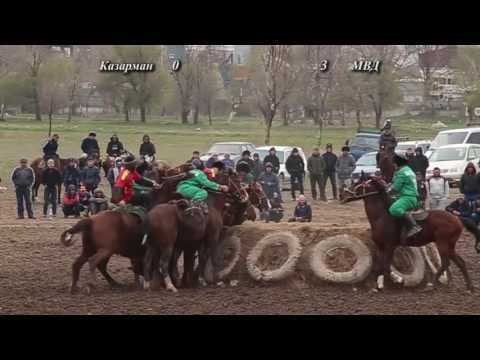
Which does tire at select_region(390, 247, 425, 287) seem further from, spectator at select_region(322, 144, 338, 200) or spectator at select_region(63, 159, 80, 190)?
spectator at select_region(322, 144, 338, 200)

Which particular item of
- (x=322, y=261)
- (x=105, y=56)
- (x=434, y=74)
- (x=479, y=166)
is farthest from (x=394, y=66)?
(x=322, y=261)

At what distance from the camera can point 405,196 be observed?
12.2m

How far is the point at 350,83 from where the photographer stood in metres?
32.3

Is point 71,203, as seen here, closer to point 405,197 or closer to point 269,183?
point 269,183

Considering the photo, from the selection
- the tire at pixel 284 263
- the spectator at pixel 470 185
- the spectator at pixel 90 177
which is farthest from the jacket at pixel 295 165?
the tire at pixel 284 263

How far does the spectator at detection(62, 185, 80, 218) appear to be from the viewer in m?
21.4

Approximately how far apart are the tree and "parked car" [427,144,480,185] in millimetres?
6521

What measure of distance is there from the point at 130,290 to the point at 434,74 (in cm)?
2802

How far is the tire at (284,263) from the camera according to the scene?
41.3 ft

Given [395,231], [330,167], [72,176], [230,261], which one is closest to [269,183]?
[330,167]

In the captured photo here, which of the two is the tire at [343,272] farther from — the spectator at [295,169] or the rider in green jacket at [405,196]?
the spectator at [295,169]

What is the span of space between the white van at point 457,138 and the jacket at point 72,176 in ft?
46.5

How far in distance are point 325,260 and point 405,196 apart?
164cm

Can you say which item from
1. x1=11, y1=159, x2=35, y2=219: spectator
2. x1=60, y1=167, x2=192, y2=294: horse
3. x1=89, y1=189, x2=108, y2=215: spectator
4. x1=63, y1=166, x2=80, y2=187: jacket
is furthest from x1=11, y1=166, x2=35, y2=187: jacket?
x1=60, y1=167, x2=192, y2=294: horse
